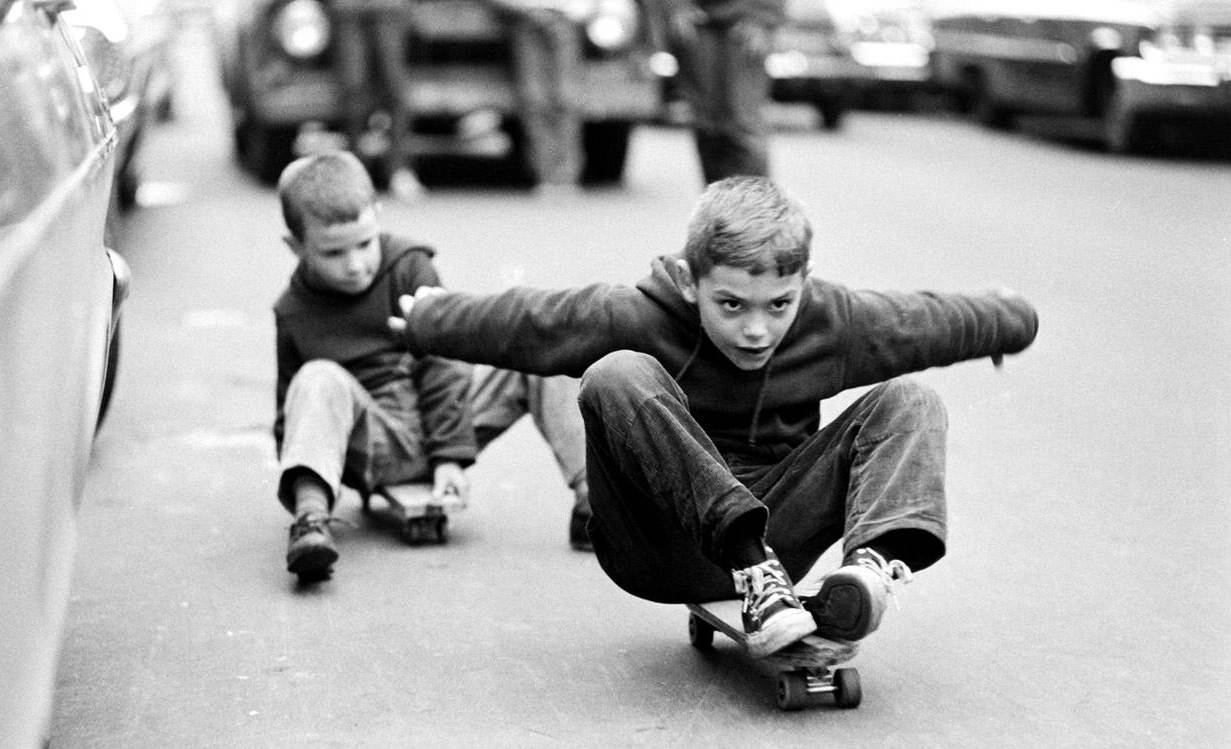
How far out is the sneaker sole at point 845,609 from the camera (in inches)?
148

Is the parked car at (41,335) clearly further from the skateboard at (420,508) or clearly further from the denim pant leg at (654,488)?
the skateboard at (420,508)

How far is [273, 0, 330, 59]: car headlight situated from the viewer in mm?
12125

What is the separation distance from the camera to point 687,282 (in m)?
4.11

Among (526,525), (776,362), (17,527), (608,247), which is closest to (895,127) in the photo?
(608,247)

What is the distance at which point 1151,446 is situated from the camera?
649 centimetres

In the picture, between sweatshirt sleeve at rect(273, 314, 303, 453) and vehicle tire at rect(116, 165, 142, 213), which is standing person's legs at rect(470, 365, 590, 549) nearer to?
sweatshirt sleeve at rect(273, 314, 303, 453)


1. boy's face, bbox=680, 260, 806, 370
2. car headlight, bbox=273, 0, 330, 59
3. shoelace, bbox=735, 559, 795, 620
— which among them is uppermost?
boy's face, bbox=680, 260, 806, 370

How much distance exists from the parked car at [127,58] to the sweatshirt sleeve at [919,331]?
1.81 m

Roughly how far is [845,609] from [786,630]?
114 mm

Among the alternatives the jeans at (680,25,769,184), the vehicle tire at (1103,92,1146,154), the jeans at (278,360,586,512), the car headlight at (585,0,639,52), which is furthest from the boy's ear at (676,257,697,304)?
the vehicle tire at (1103,92,1146,154)

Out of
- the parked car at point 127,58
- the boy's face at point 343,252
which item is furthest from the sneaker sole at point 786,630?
the parked car at point 127,58

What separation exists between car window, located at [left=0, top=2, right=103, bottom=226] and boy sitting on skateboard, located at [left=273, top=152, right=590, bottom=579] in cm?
118

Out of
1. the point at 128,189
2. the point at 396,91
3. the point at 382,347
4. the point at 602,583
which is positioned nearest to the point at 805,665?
the point at 602,583

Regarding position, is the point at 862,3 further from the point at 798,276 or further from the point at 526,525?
the point at 798,276
